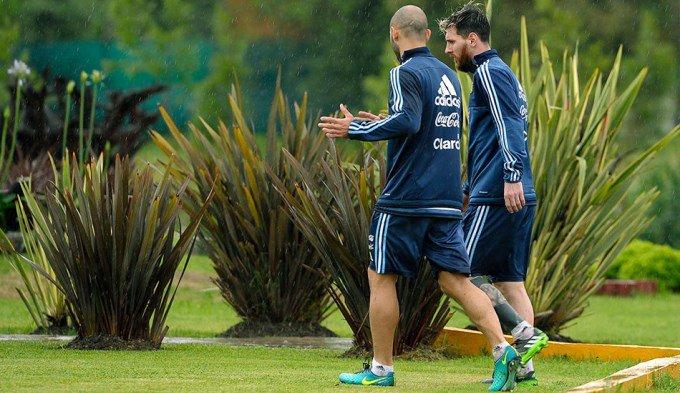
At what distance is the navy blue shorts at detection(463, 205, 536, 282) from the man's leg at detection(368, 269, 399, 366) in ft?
2.16

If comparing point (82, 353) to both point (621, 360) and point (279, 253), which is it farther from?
point (621, 360)

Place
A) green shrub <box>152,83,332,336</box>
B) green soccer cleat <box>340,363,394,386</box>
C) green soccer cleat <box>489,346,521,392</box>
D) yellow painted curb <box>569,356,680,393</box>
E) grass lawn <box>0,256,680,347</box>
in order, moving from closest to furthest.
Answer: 1. yellow painted curb <box>569,356,680,393</box>
2. green soccer cleat <box>489,346,521,392</box>
3. green soccer cleat <box>340,363,394,386</box>
4. green shrub <box>152,83,332,336</box>
5. grass lawn <box>0,256,680,347</box>

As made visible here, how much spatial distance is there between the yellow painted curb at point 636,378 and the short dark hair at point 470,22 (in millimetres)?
1941

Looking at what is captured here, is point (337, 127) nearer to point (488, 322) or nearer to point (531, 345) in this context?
point (488, 322)

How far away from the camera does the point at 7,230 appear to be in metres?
17.3

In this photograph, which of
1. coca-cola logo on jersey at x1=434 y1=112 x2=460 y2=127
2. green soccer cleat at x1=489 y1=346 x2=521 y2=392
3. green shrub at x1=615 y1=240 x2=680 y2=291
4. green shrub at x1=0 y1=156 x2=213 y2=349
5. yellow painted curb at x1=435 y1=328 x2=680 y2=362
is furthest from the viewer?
green shrub at x1=615 y1=240 x2=680 y2=291

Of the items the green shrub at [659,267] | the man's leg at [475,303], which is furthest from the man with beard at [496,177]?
the green shrub at [659,267]

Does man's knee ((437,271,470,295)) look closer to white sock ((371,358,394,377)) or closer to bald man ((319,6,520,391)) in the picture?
bald man ((319,6,520,391))

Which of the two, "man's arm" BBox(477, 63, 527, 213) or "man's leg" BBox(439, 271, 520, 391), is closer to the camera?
"man's leg" BBox(439, 271, 520, 391)

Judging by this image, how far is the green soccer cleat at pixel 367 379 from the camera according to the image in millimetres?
6941

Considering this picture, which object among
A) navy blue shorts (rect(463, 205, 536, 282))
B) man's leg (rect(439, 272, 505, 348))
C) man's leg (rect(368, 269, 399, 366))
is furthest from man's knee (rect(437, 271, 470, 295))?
navy blue shorts (rect(463, 205, 536, 282))

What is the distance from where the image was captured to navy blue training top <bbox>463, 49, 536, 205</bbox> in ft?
24.2

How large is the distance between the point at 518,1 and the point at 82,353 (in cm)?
3364

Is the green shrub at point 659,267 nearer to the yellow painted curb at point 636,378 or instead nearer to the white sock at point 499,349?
the yellow painted curb at point 636,378
